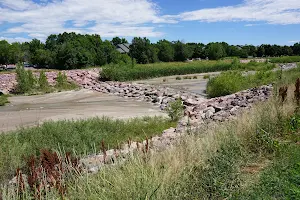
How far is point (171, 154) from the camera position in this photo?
15.4 feet

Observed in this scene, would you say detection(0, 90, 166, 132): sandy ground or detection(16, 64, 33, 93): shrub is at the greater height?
detection(16, 64, 33, 93): shrub

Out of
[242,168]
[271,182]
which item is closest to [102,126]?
[242,168]

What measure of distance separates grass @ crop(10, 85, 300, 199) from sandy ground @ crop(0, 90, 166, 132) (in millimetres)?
10345

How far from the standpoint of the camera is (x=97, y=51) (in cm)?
5791

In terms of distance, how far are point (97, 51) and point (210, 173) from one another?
5552cm

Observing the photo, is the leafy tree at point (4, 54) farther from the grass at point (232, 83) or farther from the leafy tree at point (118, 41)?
the leafy tree at point (118, 41)

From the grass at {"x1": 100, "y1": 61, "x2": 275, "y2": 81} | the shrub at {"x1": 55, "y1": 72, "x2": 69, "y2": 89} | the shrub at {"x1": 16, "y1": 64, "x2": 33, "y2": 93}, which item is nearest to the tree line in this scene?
the grass at {"x1": 100, "y1": 61, "x2": 275, "y2": 81}

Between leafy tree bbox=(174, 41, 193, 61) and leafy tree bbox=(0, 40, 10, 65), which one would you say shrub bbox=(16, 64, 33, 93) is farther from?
leafy tree bbox=(174, 41, 193, 61)

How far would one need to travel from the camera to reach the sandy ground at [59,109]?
15719 millimetres

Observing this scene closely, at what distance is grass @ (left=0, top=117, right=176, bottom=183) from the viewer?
7.75m

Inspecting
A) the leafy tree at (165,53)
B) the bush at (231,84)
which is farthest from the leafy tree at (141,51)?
the bush at (231,84)

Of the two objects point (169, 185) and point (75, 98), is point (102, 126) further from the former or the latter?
point (75, 98)

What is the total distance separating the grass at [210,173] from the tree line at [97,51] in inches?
1645

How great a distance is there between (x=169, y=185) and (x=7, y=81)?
2836cm
